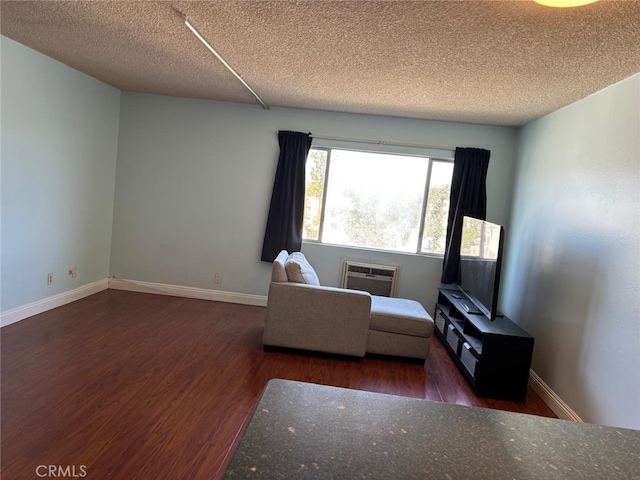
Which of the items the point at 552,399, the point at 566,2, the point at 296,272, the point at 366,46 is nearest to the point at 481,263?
the point at 552,399

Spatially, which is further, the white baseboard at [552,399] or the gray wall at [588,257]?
the white baseboard at [552,399]

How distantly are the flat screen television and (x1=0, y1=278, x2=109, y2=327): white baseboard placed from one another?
4.05 m

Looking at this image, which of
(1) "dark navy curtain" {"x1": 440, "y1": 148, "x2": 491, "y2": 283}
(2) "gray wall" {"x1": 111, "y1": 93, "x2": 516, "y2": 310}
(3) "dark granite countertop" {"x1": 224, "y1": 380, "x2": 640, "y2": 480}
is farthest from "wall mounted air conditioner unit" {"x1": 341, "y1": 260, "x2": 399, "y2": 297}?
(3) "dark granite countertop" {"x1": 224, "y1": 380, "x2": 640, "y2": 480}

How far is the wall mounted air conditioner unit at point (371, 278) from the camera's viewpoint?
504cm

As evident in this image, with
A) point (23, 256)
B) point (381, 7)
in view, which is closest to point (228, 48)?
point (381, 7)

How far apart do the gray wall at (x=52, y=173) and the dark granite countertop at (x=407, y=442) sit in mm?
3690

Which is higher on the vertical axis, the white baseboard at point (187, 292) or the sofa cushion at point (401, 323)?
the sofa cushion at point (401, 323)

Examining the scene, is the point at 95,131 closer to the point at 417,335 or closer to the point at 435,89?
the point at 435,89

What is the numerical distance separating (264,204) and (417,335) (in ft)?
7.86

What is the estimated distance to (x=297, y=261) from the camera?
3.86 metres

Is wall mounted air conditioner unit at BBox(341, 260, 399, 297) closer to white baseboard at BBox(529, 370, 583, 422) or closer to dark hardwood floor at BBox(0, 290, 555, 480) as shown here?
dark hardwood floor at BBox(0, 290, 555, 480)

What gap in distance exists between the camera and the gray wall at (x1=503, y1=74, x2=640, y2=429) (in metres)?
2.55

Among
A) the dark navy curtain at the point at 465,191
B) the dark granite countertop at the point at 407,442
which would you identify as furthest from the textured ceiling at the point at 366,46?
the dark granite countertop at the point at 407,442

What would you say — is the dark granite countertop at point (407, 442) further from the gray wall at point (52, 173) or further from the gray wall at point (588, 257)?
the gray wall at point (52, 173)
